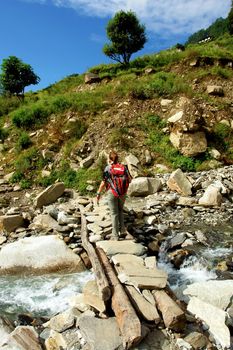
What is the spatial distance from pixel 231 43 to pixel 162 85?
22.6 meters

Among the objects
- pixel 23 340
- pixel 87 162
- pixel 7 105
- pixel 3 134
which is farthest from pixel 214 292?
pixel 7 105

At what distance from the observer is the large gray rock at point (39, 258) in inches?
334

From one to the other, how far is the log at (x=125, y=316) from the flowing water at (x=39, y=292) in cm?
164

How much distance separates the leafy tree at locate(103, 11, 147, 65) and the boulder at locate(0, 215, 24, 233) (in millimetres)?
30618

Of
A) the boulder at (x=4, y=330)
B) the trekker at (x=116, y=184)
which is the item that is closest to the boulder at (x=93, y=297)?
the boulder at (x=4, y=330)

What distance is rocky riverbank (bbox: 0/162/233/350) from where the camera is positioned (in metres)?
5.07

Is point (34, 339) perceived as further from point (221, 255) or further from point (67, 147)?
point (67, 147)

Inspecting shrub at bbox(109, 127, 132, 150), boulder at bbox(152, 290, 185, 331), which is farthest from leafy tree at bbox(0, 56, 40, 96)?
boulder at bbox(152, 290, 185, 331)

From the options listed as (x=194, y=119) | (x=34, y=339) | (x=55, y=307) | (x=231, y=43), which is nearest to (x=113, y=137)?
(x=194, y=119)

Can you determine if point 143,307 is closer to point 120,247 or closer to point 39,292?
point 120,247

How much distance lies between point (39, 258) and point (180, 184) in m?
6.83

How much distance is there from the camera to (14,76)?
3747cm

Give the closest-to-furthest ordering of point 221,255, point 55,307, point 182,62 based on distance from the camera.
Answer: point 55,307
point 221,255
point 182,62

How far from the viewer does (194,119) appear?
1645 cm
